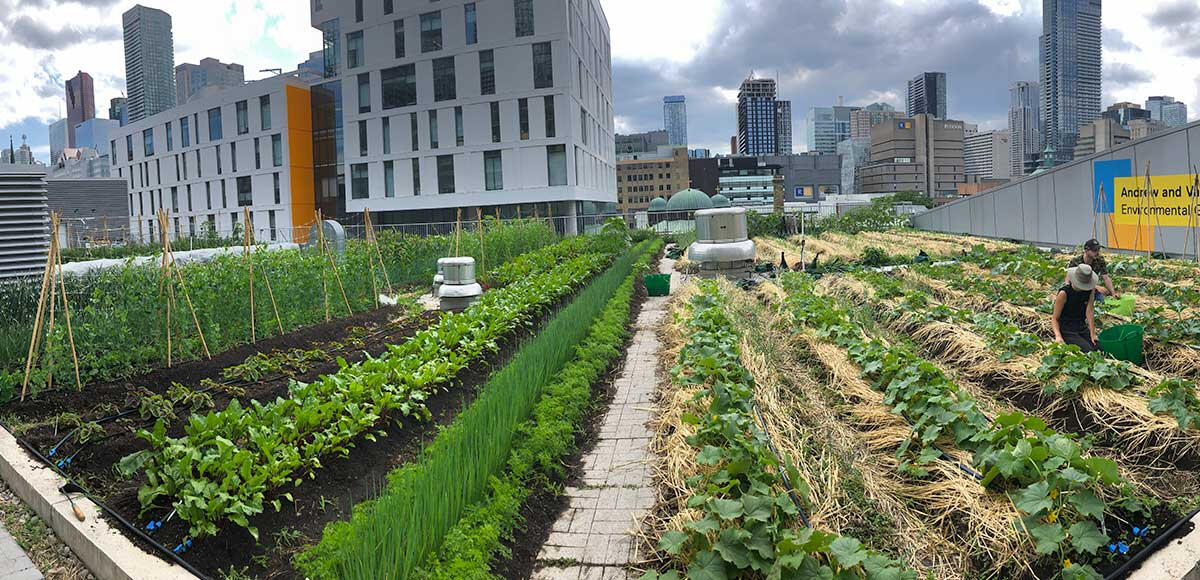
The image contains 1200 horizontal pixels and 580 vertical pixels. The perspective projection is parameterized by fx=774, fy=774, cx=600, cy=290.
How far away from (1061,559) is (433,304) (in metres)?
12.1

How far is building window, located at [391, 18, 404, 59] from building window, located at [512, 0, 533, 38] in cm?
654

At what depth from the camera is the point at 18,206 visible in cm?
1245

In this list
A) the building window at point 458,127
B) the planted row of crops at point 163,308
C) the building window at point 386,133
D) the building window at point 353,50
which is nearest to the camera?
the planted row of crops at point 163,308

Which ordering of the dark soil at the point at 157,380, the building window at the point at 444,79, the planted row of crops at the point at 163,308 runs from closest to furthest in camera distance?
1. the dark soil at the point at 157,380
2. the planted row of crops at the point at 163,308
3. the building window at the point at 444,79

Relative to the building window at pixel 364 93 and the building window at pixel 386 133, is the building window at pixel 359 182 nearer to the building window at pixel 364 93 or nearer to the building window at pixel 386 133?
the building window at pixel 386 133

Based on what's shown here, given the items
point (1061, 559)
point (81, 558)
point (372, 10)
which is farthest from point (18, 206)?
point (372, 10)

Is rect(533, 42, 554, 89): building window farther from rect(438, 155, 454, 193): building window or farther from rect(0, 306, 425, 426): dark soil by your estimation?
rect(0, 306, 425, 426): dark soil

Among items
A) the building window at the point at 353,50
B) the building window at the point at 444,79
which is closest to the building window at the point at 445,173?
the building window at the point at 444,79

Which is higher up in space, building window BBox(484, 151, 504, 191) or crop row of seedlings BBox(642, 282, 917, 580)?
building window BBox(484, 151, 504, 191)

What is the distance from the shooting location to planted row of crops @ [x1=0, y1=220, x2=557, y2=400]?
7.78 meters

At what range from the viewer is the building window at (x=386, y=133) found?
40625mm

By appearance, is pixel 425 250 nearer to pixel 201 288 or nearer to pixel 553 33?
pixel 201 288

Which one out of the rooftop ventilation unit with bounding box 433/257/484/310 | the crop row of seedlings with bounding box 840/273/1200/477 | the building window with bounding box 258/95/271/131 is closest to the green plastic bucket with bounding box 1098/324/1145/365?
the crop row of seedlings with bounding box 840/273/1200/477

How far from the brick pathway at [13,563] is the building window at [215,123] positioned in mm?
50102
